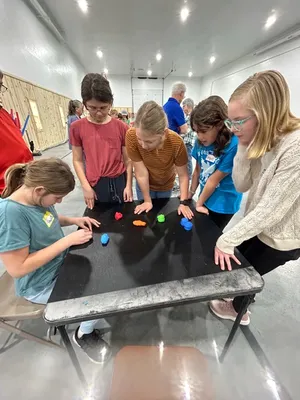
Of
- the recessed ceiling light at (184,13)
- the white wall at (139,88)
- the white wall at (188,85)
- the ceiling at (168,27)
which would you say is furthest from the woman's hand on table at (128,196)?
the white wall at (188,85)

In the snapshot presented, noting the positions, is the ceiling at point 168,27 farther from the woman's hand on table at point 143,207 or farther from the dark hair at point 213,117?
the woman's hand on table at point 143,207

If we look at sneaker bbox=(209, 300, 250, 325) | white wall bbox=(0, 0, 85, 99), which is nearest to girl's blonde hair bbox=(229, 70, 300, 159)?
sneaker bbox=(209, 300, 250, 325)

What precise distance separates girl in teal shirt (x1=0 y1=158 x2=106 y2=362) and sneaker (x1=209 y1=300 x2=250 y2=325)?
943mm

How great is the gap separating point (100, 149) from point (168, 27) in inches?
246

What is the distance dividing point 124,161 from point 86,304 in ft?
3.41

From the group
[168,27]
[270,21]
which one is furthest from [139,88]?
[270,21]

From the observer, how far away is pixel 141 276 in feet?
2.13

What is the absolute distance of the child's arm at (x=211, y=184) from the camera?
1049mm

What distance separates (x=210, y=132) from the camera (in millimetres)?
975

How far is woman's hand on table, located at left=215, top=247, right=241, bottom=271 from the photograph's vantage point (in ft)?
2.25

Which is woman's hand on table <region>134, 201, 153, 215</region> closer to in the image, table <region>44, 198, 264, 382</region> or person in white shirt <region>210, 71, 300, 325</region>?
table <region>44, 198, 264, 382</region>

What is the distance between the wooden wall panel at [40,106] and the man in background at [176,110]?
3.33 m

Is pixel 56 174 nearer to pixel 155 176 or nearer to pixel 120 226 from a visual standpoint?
pixel 120 226

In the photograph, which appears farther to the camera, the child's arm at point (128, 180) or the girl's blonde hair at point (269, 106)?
the child's arm at point (128, 180)
